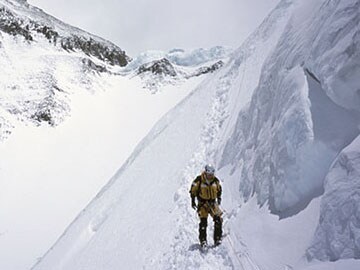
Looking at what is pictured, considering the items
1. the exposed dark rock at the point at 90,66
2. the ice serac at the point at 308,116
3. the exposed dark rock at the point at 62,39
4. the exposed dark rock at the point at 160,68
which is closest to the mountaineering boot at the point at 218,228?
the ice serac at the point at 308,116

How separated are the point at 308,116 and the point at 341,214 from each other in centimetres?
256

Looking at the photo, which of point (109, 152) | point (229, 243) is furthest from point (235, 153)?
point (109, 152)

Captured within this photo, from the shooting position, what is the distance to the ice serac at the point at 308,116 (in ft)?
22.5

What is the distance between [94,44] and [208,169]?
7352 cm

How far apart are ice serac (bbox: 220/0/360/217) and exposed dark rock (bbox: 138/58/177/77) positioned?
5378 centimetres

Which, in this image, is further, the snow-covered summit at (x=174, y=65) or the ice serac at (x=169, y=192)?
the snow-covered summit at (x=174, y=65)

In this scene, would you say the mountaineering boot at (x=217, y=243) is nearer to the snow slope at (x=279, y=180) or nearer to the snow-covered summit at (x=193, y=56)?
the snow slope at (x=279, y=180)

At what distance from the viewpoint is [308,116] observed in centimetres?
752

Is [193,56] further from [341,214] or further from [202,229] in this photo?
[341,214]

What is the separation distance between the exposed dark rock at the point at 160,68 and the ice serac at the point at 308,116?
5378 cm

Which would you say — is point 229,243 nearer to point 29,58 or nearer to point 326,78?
point 326,78

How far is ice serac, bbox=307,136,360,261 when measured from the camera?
5.21m

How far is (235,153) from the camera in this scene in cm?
1180

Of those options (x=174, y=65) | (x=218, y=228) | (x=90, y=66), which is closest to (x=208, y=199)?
(x=218, y=228)
